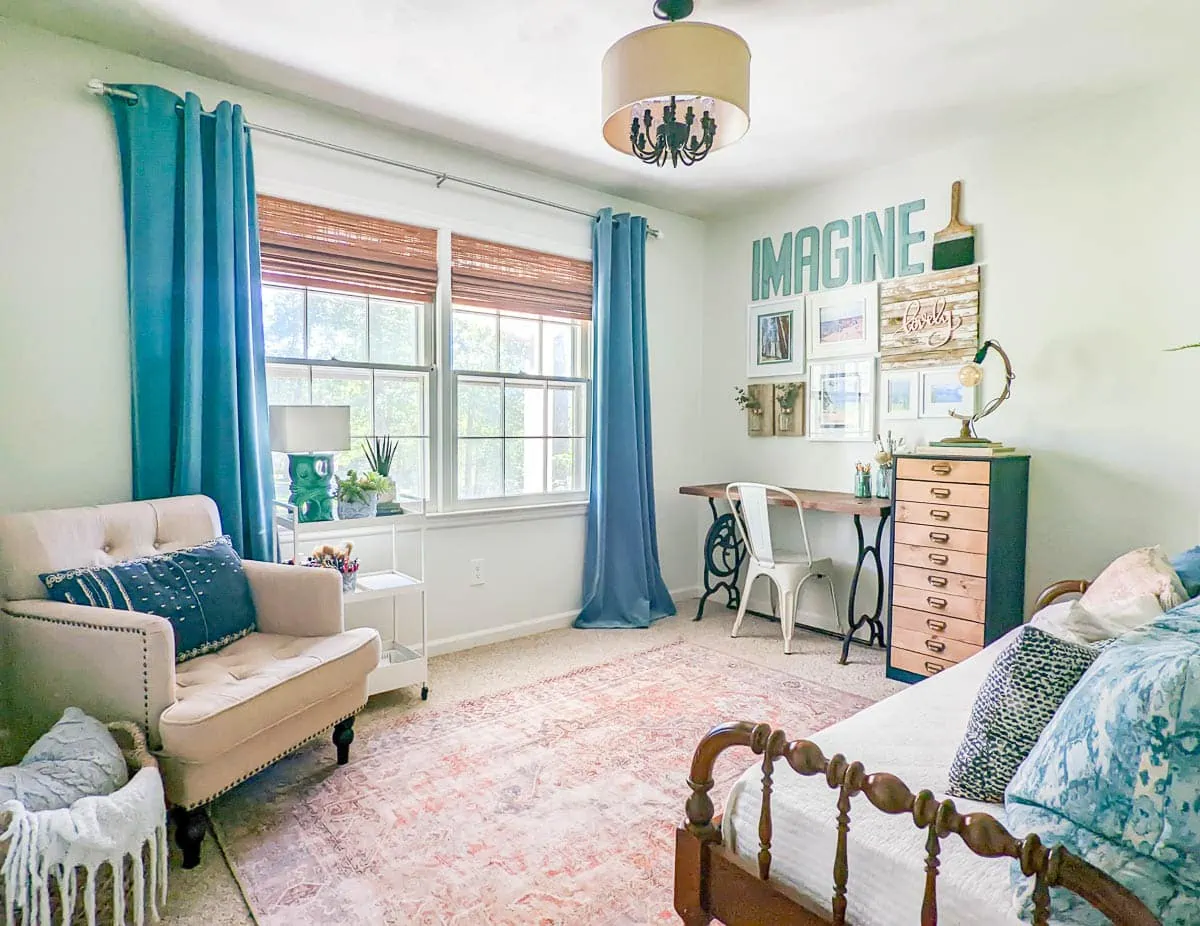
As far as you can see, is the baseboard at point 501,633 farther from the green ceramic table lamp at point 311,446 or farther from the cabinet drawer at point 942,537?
the cabinet drawer at point 942,537

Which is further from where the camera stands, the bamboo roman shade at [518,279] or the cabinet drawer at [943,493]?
the bamboo roman shade at [518,279]

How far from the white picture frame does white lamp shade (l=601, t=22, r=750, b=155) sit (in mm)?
1897

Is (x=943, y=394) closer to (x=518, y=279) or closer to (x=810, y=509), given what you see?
(x=810, y=509)

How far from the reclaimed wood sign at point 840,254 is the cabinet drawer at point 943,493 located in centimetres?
117

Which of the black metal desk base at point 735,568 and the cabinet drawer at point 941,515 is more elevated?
the cabinet drawer at point 941,515

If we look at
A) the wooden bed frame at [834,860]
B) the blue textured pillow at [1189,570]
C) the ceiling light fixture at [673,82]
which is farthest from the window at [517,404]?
the blue textured pillow at [1189,570]

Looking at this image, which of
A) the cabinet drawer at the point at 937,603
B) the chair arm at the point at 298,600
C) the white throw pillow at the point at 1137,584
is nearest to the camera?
the white throw pillow at the point at 1137,584

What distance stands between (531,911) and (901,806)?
1.04 m

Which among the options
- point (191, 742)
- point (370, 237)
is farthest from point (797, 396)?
point (191, 742)

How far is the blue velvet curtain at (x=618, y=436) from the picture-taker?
12.9ft

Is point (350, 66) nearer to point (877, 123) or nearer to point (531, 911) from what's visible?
point (877, 123)

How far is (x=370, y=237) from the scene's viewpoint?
10.3 feet

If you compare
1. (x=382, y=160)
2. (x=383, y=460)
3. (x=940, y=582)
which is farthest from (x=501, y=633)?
(x=382, y=160)

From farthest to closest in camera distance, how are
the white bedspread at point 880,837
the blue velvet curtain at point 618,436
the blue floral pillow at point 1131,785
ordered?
the blue velvet curtain at point 618,436, the white bedspread at point 880,837, the blue floral pillow at point 1131,785
